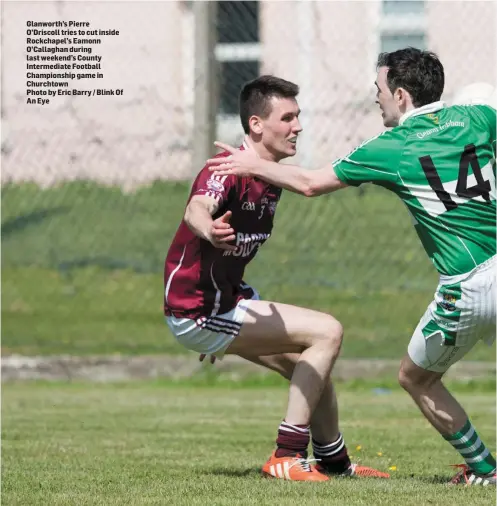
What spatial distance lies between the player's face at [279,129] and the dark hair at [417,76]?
96 cm

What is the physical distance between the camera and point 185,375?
37.2 ft

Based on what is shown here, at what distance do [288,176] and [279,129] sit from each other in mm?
1037

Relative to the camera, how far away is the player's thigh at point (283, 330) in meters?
6.42

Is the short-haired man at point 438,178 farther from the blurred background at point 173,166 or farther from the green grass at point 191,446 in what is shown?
the blurred background at point 173,166

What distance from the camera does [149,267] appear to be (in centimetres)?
1303

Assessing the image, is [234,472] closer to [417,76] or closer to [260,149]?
[260,149]

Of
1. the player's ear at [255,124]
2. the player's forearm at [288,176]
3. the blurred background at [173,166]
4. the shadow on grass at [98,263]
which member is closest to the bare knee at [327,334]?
the player's forearm at [288,176]

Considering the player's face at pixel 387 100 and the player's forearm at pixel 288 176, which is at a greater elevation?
the player's face at pixel 387 100

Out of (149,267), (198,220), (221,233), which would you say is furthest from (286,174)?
(149,267)

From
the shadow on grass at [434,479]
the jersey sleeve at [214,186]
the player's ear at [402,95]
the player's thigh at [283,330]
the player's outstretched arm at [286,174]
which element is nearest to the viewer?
the player's outstretched arm at [286,174]

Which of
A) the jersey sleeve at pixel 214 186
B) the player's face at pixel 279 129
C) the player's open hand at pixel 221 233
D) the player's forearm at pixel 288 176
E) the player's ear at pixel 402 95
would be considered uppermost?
the player's ear at pixel 402 95

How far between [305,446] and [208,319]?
83 centimetres

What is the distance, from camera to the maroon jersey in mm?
6504

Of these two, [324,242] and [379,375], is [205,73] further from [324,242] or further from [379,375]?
[379,375]
